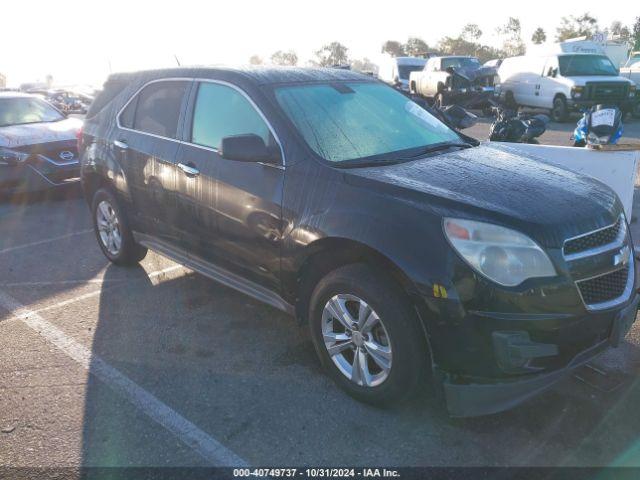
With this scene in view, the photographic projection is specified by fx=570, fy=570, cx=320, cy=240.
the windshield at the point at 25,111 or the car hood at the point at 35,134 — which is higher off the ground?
the windshield at the point at 25,111

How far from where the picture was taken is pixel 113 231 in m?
5.40

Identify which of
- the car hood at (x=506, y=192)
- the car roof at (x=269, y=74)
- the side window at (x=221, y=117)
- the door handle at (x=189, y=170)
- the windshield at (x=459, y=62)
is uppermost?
the car roof at (x=269, y=74)

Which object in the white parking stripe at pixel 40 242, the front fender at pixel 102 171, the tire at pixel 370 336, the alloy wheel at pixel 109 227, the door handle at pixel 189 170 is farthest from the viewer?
the white parking stripe at pixel 40 242

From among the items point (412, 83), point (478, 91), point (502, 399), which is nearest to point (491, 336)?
point (502, 399)

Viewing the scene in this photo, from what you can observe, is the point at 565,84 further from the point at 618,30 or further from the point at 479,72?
the point at 618,30

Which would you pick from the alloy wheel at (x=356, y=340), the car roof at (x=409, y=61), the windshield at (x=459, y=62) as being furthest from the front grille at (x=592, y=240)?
the car roof at (x=409, y=61)

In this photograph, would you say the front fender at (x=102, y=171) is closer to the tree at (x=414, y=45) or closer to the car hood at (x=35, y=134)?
the car hood at (x=35, y=134)

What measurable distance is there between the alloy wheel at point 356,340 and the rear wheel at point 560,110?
15815mm

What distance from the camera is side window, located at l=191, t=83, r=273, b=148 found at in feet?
12.2

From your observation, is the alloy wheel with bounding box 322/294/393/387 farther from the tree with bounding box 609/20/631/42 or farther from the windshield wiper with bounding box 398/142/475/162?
the tree with bounding box 609/20/631/42

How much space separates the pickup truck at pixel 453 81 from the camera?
19.3 m

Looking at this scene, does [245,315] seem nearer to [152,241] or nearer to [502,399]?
[152,241]

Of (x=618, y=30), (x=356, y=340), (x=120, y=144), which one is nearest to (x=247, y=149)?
(x=356, y=340)

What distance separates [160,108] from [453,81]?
54.3ft
